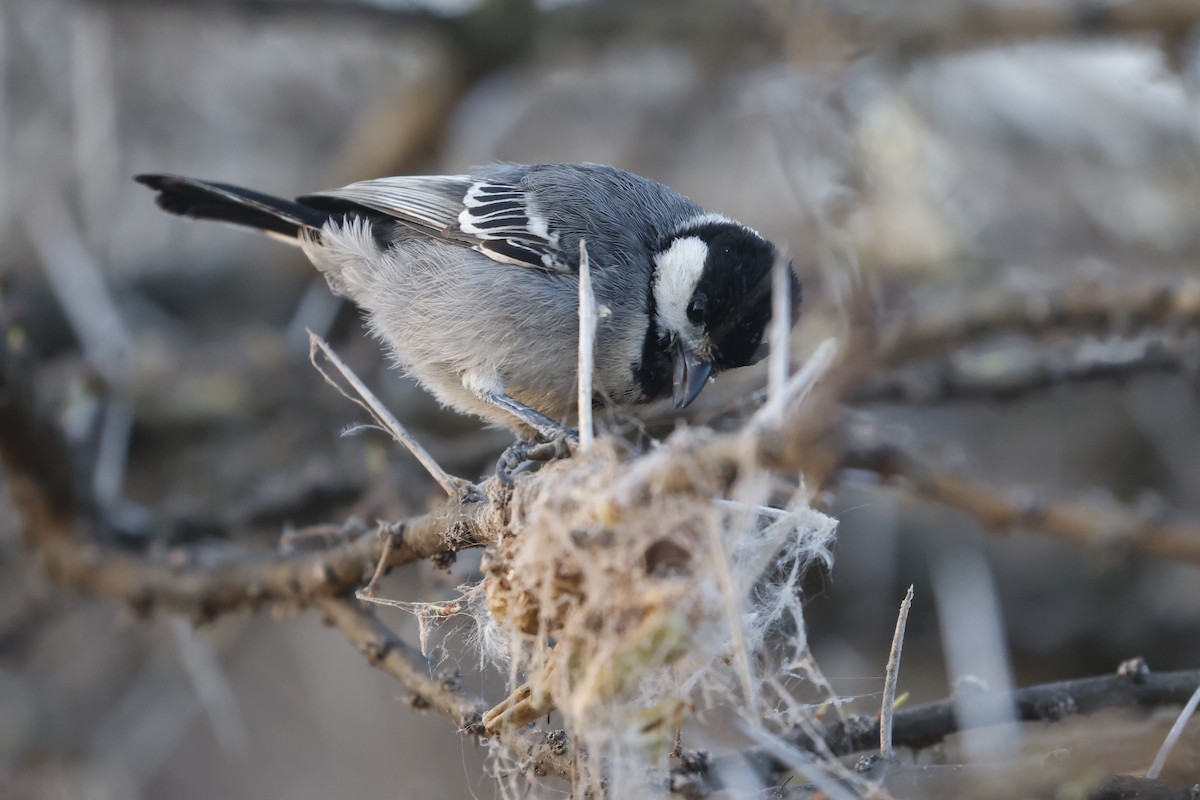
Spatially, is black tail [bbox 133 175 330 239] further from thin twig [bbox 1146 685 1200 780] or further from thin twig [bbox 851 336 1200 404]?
thin twig [bbox 1146 685 1200 780]

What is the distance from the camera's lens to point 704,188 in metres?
6.03

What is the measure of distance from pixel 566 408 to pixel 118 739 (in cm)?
305

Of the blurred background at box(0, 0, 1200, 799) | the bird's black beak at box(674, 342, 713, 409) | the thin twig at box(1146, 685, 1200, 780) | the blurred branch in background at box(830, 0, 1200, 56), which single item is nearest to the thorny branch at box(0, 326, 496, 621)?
the blurred background at box(0, 0, 1200, 799)

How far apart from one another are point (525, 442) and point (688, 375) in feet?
2.30

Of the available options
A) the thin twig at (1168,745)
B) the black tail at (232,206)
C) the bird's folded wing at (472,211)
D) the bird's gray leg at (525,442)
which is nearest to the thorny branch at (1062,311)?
the bird's gray leg at (525,442)

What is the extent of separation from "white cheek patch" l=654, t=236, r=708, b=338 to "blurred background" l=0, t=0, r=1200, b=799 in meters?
0.71

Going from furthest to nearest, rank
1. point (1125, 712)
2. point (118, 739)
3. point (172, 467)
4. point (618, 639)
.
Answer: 1. point (172, 467)
2. point (118, 739)
3. point (1125, 712)
4. point (618, 639)

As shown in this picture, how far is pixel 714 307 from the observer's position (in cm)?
306

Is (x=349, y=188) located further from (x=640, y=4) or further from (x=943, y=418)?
(x=943, y=418)

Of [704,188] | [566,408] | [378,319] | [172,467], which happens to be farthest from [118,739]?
[704,188]

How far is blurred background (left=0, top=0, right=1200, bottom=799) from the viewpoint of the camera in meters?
4.56

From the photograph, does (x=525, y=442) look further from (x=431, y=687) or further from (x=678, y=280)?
(x=678, y=280)

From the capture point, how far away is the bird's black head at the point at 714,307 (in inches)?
120

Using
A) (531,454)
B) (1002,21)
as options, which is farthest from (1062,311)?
(531,454)
